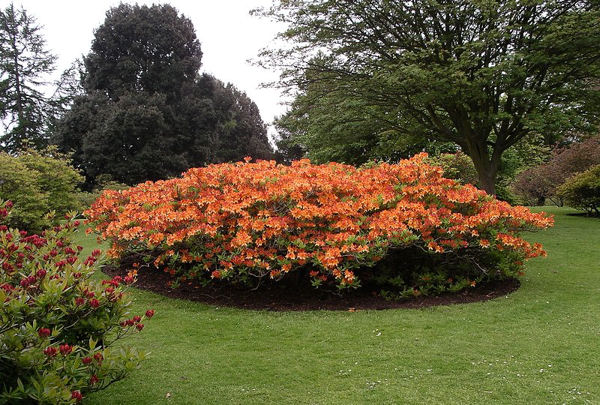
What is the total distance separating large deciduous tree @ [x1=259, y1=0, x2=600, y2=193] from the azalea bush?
7.80 meters

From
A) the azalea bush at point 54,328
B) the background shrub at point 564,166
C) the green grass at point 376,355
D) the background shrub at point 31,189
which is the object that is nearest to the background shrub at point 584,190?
the background shrub at point 564,166

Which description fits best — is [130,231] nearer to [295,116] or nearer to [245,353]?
[245,353]

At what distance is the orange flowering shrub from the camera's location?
4633mm

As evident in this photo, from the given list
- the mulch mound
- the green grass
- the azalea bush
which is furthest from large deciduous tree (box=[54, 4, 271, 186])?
the azalea bush

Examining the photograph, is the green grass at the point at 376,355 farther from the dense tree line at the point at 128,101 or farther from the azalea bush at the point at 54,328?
the dense tree line at the point at 128,101

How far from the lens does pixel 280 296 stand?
5.17 meters

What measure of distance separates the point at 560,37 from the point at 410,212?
6867mm

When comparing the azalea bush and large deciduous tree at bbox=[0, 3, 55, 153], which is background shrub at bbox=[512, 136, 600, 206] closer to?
the azalea bush

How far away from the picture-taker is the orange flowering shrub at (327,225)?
463cm

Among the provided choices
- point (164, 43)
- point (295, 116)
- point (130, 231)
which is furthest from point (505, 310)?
point (164, 43)

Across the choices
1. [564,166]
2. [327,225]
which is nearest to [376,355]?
[327,225]

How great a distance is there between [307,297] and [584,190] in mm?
10544

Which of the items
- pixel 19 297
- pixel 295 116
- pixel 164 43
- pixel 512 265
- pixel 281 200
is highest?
pixel 164 43

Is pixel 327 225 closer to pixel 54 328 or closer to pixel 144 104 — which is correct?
pixel 54 328
